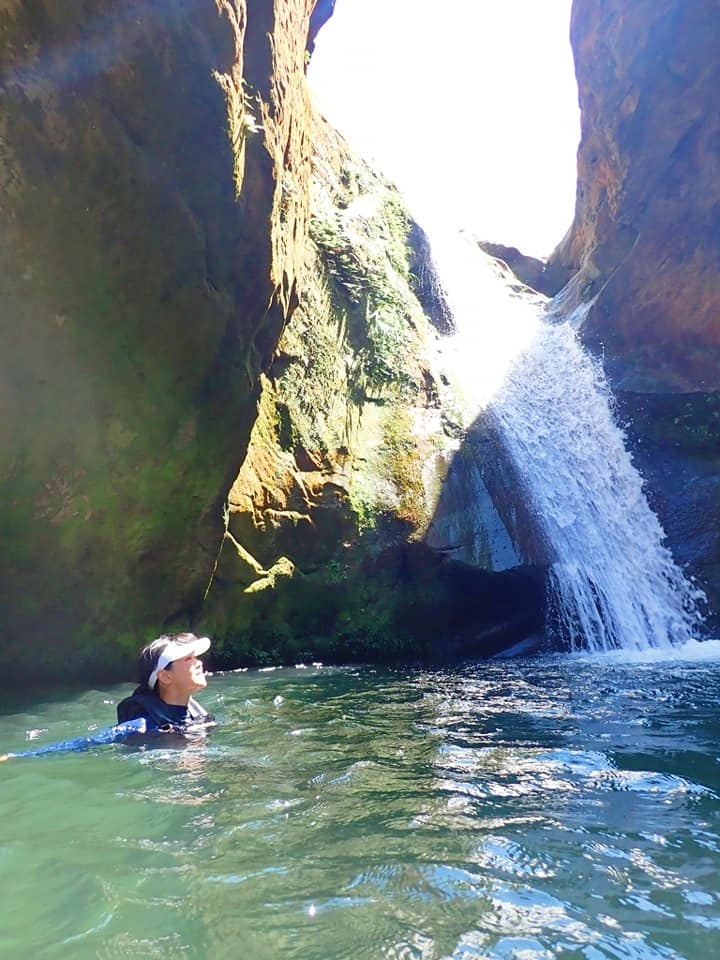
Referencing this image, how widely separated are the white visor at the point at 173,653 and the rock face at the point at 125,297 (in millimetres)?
3213

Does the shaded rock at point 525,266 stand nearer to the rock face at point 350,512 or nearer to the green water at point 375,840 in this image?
the rock face at point 350,512

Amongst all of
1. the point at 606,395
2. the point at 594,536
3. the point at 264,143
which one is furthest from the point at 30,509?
the point at 606,395

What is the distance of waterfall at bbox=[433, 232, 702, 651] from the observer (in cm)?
1214

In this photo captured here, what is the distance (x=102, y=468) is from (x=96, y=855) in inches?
→ 208

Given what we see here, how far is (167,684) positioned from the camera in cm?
509

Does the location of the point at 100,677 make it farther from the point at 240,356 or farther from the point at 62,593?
the point at 240,356

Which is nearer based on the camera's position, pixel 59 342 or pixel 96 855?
pixel 96 855

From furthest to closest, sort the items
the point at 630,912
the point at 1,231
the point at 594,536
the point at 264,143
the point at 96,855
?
the point at 594,536, the point at 264,143, the point at 1,231, the point at 96,855, the point at 630,912

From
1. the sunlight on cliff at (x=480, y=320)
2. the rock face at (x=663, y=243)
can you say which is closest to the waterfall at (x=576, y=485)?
the sunlight on cliff at (x=480, y=320)

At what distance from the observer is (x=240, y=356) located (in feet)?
28.5

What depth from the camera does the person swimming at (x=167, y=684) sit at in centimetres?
496

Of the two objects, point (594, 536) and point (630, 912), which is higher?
point (594, 536)

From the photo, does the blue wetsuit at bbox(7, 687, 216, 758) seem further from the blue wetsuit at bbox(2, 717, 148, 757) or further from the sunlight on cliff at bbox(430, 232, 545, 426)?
the sunlight on cliff at bbox(430, 232, 545, 426)

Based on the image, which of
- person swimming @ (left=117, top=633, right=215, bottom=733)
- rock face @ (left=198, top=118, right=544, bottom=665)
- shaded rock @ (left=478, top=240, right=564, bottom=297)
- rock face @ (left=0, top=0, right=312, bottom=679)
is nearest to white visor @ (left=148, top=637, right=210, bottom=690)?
person swimming @ (left=117, top=633, right=215, bottom=733)
